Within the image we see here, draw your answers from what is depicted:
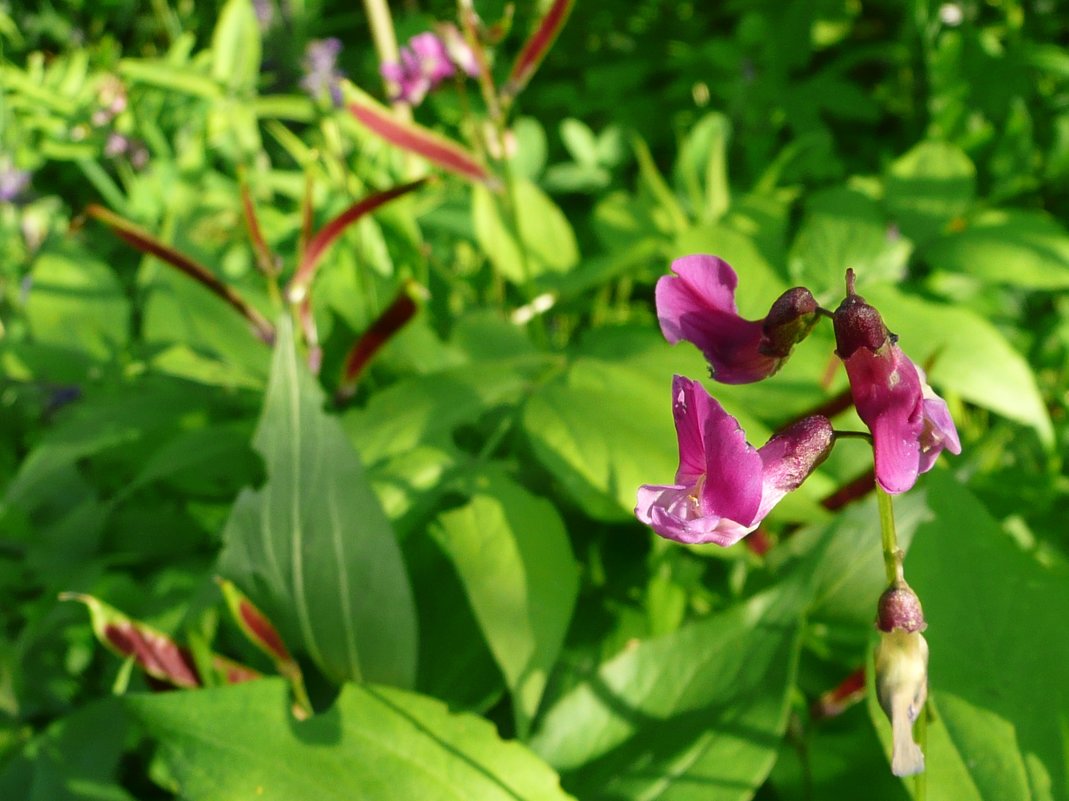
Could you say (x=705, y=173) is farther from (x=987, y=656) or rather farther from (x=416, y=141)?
(x=987, y=656)

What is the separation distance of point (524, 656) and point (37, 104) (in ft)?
4.49

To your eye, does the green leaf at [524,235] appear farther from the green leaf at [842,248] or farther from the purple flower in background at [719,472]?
the purple flower in background at [719,472]

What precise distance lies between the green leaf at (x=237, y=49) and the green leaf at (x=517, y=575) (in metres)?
1.08

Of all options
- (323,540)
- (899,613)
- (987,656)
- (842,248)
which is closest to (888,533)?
(899,613)

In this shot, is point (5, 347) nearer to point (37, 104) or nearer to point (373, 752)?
point (37, 104)

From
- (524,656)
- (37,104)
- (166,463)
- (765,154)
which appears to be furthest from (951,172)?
(37,104)

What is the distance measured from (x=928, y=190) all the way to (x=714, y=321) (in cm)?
77

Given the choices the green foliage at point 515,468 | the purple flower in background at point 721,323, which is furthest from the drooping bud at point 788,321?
the green foliage at point 515,468

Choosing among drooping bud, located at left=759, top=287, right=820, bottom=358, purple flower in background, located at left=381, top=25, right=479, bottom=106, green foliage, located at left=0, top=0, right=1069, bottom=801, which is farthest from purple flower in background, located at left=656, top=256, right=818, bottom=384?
purple flower in background, located at left=381, top=25, right=479, bottom=106

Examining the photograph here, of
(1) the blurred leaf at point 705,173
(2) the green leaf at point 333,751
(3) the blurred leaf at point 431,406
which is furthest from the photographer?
(1) the blurred leaf at point 705,173

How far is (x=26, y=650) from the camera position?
0.96m

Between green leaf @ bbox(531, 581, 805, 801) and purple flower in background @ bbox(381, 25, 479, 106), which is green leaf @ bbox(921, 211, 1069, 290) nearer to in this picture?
green leaf @ bbox(531, 581, 805, 801)

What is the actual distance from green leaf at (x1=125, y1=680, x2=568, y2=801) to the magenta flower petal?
0.26 meters

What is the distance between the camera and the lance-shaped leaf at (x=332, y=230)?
853 mm
